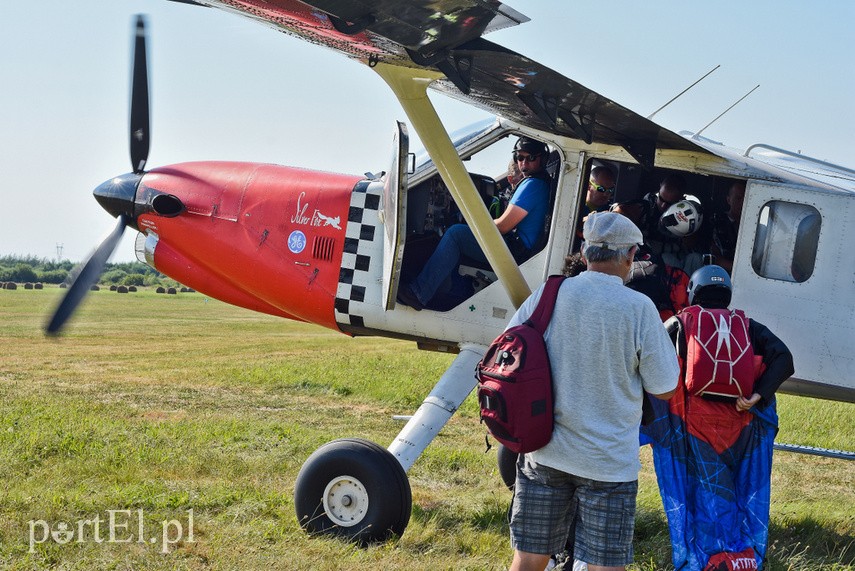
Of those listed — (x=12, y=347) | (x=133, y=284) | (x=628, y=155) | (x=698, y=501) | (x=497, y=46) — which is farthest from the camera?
(x=133, y=284)

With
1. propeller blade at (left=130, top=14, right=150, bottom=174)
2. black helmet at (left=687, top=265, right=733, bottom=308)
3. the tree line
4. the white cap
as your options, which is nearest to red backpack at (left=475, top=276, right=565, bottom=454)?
the white cap

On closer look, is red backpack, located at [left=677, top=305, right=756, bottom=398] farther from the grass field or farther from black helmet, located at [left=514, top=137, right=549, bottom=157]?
black helmet, located at [left=514, top=137, right=549, bottom=157]

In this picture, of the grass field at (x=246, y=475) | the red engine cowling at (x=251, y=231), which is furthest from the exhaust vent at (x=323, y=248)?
the grass field at (x=246, y=475)

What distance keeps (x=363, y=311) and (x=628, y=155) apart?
233 centimetres

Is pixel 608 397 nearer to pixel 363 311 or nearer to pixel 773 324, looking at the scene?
pixel 773 324

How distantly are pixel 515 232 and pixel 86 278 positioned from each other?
11.7 ft

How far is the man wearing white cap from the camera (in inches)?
133

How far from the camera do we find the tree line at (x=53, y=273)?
6175cm

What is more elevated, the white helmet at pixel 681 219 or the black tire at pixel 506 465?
the white helmet at pixel 681 219

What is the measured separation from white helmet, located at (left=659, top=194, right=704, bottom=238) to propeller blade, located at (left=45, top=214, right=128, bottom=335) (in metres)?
4.59

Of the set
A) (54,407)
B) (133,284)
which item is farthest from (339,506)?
(133,284)

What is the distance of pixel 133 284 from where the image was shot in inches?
2463

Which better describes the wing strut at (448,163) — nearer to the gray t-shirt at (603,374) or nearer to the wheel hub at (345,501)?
the wheel hub at (345,501)

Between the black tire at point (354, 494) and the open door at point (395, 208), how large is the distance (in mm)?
1087
